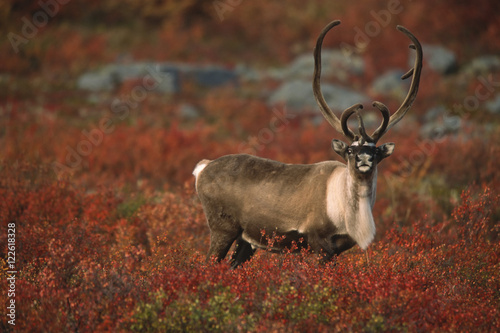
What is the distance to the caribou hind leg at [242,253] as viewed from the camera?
533cm

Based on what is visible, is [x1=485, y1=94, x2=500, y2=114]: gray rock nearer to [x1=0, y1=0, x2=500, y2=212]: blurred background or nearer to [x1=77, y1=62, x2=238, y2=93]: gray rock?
[x1=0, y1=0, x2=500, y2=212]: blurred background

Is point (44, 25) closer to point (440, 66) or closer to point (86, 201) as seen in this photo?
point (440, 66)

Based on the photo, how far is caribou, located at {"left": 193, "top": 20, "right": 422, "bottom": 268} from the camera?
183 inches

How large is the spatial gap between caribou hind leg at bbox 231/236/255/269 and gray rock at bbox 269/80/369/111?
420 inches

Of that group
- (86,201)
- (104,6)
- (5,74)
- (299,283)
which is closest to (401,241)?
(299,283)

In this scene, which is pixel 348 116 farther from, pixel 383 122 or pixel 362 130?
pixel 383 122

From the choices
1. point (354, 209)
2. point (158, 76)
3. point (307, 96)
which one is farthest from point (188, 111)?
point (354, 209)

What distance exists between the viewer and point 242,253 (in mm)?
5367

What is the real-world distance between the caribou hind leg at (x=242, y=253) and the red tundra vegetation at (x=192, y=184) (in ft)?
1.72

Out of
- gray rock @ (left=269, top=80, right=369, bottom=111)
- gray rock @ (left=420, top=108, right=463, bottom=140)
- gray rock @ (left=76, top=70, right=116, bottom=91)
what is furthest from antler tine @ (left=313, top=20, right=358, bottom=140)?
gray rock @ (left=76, top=70, right=116, bottom=91)

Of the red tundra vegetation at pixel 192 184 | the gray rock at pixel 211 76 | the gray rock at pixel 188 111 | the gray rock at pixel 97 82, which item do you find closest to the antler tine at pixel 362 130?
the red tundra vegetation at pixel 192 184

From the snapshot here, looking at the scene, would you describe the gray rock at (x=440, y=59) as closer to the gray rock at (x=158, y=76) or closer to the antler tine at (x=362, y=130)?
the gray rock at (x=158, y=76)

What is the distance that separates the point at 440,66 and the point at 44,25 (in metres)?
14.7

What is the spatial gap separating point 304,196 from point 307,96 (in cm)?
1213
